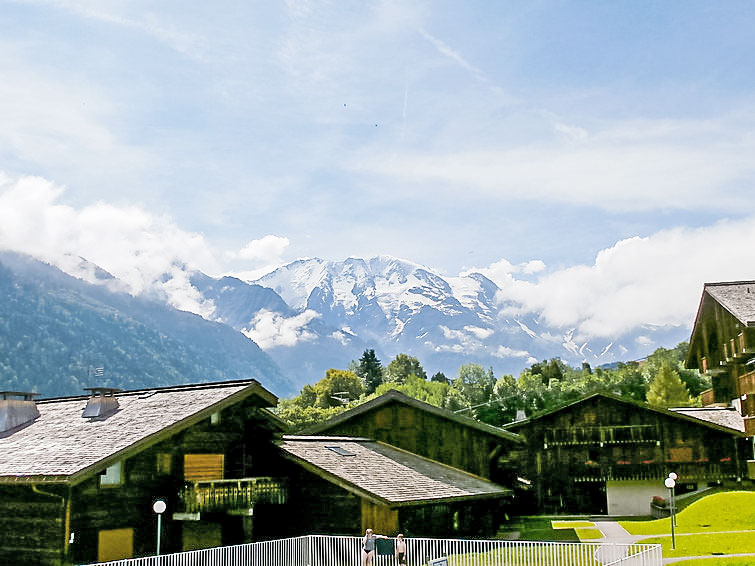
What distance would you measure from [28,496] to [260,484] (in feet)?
28.5

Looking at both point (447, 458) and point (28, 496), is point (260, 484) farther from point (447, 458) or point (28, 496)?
point (447, 458)

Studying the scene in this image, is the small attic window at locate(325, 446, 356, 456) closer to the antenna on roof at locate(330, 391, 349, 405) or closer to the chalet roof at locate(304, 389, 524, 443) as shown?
the chalet roof at locate(304, 389, 524, 443)

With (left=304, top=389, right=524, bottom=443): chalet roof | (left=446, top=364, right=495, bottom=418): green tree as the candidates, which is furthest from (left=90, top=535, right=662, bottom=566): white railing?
(left=446, top=364, right=495, bottom=418): green tree

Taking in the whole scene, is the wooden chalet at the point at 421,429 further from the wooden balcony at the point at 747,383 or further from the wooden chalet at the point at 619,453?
the wooden balcony at the point at 747,383

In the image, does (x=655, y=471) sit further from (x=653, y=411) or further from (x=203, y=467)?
(x=203, y=467)

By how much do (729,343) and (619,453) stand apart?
970 centimetres

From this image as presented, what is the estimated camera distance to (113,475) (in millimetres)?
30266

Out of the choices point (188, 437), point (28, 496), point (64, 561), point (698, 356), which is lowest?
point (64, 561)

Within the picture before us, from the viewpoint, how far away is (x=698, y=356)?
63.5m

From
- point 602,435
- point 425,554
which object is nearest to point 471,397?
point 602,435

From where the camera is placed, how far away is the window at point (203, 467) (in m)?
33.1

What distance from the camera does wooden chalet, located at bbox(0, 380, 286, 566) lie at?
2877cm

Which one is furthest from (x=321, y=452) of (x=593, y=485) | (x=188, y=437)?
(x=593, y=485)

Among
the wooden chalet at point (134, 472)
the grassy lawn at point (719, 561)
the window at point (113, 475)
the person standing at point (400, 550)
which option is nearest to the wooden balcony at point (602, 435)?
the wooden chalet at point (134, 472)
